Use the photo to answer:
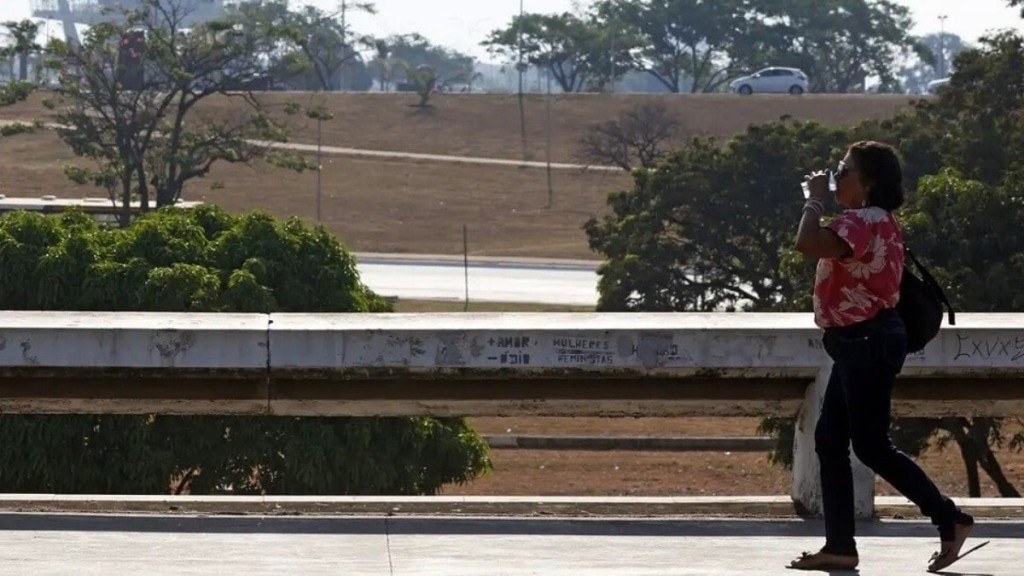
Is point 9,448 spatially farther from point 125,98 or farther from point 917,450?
point 125,98

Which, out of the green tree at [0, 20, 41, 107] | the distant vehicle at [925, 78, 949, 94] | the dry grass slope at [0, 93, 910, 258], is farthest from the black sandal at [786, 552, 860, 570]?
the dry grass slope at [0, 93, 910, 258]

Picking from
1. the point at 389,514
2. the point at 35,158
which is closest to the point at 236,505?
the point at 389,514

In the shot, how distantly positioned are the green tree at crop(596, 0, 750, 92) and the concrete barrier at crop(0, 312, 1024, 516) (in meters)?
108

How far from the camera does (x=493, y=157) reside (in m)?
80.4

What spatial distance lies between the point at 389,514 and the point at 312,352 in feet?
2.29

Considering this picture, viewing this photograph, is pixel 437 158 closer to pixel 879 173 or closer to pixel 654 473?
pixel 654 473

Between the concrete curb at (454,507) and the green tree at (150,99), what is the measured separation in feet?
152

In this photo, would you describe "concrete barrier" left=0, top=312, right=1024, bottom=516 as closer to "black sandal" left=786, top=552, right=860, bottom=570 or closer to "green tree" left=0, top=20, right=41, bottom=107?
"black sandal" left=786, top=552, right=860, bottom=570

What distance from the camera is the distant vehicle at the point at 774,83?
90.8 metres

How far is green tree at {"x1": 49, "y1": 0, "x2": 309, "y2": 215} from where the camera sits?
5362 cm

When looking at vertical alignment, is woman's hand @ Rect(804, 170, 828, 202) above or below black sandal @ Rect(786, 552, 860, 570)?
above

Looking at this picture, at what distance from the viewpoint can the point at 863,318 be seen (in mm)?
5680

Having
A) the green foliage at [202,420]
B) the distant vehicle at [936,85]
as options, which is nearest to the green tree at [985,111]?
the distant vehicle at [936,85]

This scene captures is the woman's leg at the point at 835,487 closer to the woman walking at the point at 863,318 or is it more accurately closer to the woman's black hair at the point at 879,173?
the woman walking at the point at 863,318
